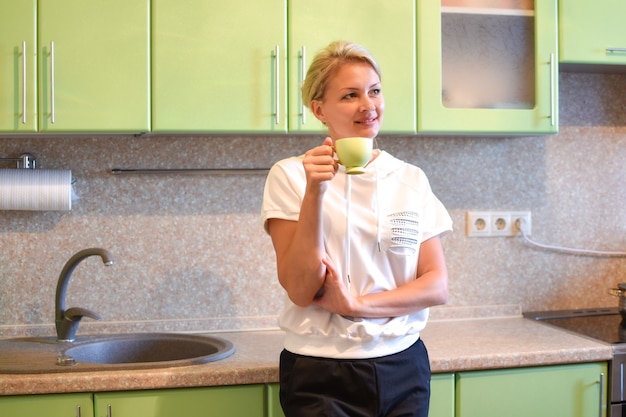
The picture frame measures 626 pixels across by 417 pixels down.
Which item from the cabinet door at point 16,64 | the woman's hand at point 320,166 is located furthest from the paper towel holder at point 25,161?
the woman's hand at point 320,166

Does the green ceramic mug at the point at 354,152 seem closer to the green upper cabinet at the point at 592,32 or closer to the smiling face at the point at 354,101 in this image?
the smiling face at the point at 354,101

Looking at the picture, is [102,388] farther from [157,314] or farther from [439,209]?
[439,209]

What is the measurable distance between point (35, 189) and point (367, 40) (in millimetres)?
1088

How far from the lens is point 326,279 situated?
1618mm

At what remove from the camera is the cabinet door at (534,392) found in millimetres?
2055

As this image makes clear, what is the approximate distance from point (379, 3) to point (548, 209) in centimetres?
102

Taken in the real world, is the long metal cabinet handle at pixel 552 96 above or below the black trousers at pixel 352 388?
above

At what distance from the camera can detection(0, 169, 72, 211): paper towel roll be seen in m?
2.26

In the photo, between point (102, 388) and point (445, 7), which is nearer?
point (102, 388)

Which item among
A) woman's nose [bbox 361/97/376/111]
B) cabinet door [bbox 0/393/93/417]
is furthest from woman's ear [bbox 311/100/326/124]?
cabinet door [bbox 0/393/93/417]

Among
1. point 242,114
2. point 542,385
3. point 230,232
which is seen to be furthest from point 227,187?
point 542,385

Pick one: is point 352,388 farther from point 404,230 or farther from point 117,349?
point 117,349

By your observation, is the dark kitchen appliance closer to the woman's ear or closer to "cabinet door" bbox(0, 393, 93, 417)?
the woman's ear

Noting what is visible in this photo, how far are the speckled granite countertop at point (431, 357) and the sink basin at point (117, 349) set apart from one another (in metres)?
A: 0.09
